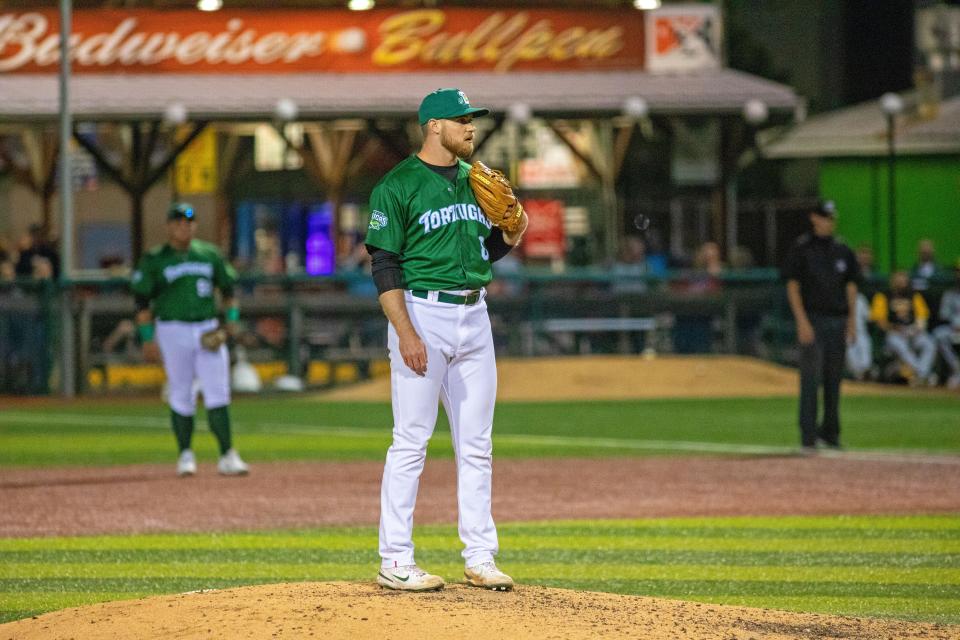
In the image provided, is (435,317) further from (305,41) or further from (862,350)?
(305,41)

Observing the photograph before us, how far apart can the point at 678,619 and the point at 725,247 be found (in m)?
24.8

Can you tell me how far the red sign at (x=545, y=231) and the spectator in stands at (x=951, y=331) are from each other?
36.8ft

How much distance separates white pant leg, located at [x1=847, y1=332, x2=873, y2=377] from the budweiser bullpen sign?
8.94 meters

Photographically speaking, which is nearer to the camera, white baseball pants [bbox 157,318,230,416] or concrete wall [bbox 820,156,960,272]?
white baseball pants [bbox 157,318,230,416]

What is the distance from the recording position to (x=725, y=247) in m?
30.8

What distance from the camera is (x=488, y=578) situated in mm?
7016

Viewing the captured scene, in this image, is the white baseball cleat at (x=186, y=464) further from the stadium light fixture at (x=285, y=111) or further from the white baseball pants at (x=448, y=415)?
the stadium light fixture at (x=285, y=111)

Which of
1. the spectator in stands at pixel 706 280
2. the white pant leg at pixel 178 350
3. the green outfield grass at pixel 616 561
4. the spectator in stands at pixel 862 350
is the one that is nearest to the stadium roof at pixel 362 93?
the spectator in stands at pixel 706 280

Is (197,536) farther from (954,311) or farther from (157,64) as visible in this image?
(157,64)

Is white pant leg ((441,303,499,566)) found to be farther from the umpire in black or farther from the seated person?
the seated person

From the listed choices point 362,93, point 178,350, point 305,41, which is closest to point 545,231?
point 362,93

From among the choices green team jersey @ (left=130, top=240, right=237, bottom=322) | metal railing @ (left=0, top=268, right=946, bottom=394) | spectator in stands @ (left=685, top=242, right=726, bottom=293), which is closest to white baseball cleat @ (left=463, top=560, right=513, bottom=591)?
green team jersey @ (left=130, top=240, right=237, bottom=322)

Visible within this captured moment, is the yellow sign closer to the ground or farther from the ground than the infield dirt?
farther from the ground

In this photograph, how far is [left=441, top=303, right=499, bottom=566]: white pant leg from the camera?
712cm
